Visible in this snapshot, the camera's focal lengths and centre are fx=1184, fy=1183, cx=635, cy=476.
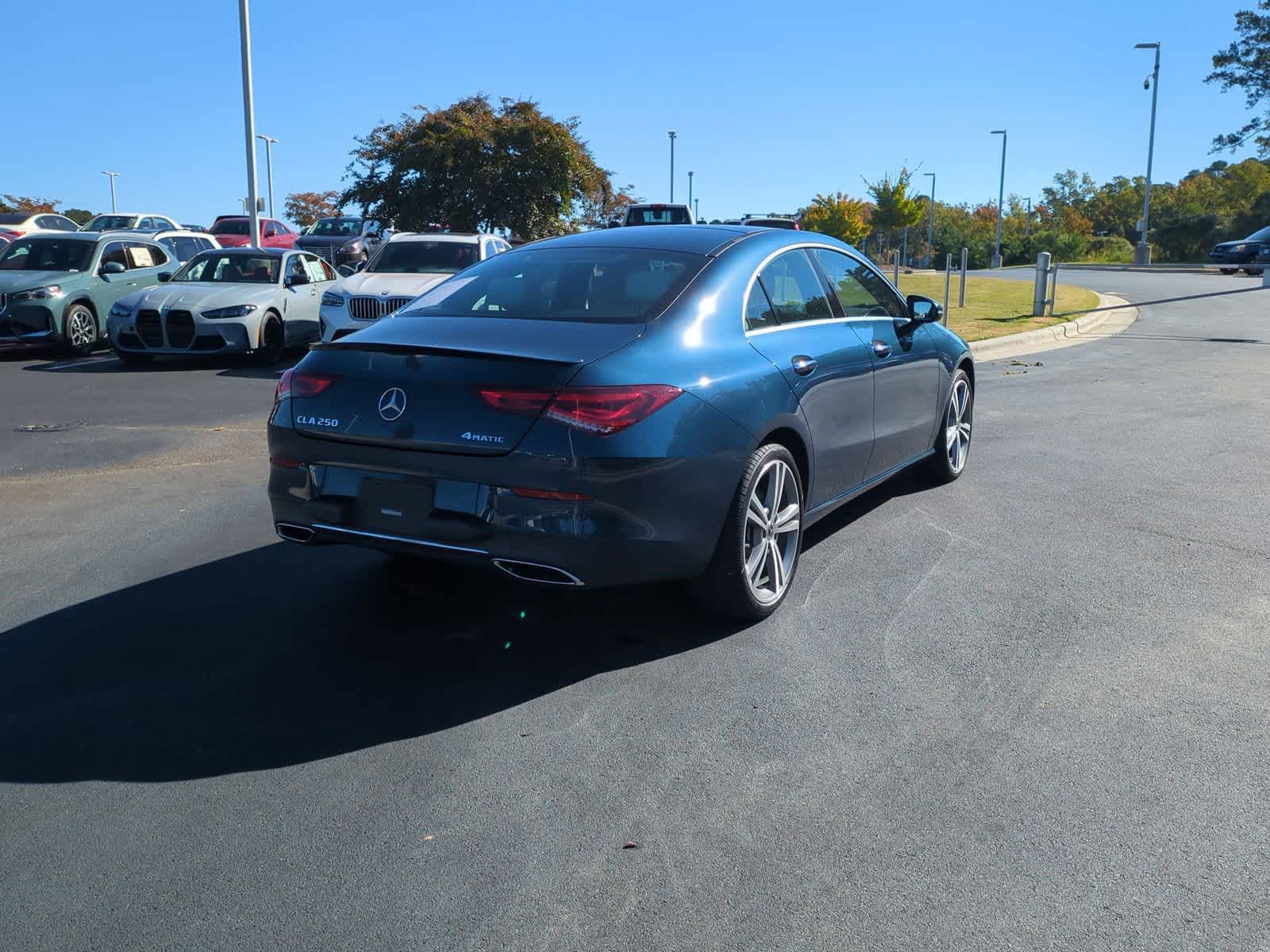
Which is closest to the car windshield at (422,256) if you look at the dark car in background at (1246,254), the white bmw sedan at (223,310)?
the white bmw sedan at (223,310)

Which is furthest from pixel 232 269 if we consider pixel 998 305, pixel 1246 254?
pixel 1246 254

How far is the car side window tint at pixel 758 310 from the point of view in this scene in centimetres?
498

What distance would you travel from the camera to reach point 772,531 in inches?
194

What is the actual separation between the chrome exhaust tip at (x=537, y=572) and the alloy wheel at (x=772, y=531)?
0.81 metres

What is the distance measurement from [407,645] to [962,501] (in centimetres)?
381

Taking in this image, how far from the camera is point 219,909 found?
9.30 ft

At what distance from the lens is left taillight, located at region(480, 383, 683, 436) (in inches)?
162

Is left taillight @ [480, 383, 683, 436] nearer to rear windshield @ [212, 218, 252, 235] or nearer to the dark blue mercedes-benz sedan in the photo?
the dark blue mercedes-benz sedan

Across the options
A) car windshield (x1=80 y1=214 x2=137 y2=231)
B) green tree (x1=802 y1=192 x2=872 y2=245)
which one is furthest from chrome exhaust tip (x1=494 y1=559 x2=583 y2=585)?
green tree (x1=802 y1=192 x2=872 y2=245)

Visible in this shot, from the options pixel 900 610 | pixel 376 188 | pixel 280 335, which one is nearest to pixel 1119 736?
pixel 900 610

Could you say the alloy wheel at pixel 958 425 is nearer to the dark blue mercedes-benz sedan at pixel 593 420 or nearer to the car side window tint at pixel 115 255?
the dark blue mercedes-benz sedan at pixel 593 420

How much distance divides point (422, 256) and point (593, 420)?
11.7m

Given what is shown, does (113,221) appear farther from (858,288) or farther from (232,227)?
(858,288)

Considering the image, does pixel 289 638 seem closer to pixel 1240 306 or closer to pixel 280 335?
pixel 280 335
